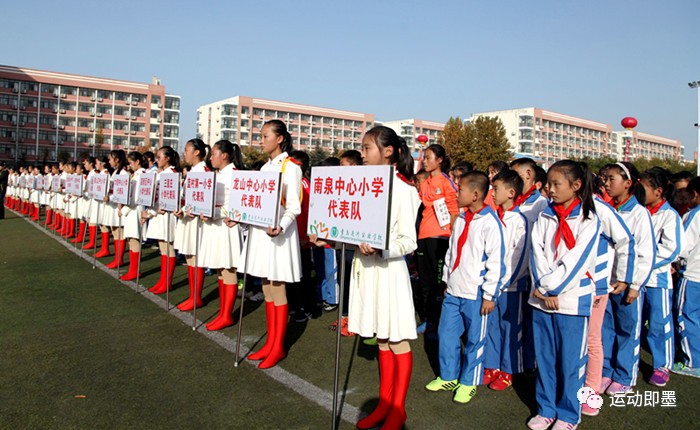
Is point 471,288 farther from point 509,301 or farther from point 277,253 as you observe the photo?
point 277,253

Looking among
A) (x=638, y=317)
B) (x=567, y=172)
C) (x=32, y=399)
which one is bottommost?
(x=32, y=399)

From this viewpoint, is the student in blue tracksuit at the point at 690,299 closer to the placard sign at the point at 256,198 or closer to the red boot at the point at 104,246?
the placard sign at the point at 256,198

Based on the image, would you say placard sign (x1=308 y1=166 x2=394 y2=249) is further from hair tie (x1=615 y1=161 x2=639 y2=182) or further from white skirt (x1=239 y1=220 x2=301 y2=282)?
hair tie (x1=615 y1=161 x2=639 y2=182)

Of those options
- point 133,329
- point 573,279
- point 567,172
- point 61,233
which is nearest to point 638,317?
point 573,279

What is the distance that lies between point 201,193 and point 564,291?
Result: 3.76 m

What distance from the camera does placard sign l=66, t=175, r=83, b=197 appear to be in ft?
33.7

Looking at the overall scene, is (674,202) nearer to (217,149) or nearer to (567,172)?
(567,172)

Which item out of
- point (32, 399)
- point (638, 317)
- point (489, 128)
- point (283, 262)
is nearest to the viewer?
point (32, 399)

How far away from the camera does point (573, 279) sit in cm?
320

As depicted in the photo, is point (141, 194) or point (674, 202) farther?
point (141, 194)

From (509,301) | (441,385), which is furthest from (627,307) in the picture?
(441,385)

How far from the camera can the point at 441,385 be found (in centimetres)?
391

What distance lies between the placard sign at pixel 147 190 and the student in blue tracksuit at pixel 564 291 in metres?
5.11

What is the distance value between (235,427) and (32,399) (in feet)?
5.23
